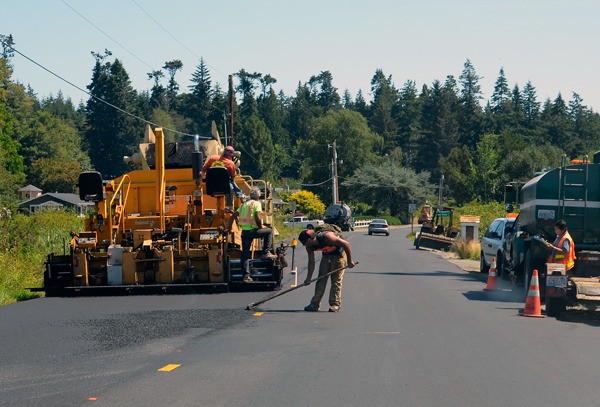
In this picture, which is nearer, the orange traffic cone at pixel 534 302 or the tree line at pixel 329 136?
the orange traffic cone at pixel 534 302

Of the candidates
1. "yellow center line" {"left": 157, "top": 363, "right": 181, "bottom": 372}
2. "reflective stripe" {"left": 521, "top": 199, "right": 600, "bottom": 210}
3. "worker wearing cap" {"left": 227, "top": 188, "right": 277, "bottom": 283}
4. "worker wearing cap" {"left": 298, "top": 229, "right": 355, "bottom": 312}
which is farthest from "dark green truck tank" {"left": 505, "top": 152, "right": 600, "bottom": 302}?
"yellow center line" {"left": 157, "top": 363, "right": 181, "bottom": 372}

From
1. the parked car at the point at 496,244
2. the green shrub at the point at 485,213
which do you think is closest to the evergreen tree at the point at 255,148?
the green shrub at the point at 485,213

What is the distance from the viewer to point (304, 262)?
3139 centimetres

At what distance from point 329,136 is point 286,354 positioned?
117 m

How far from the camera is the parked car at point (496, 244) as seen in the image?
83.2ft

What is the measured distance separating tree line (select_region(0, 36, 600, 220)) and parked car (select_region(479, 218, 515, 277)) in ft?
184

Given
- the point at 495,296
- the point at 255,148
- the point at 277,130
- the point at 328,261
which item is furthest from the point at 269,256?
the point at 277,130

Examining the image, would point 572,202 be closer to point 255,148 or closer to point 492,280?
point 492,280

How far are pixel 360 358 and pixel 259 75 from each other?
169m

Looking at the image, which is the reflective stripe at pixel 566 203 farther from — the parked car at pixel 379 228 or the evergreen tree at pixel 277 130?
the evergreen tree at pixel 277 130

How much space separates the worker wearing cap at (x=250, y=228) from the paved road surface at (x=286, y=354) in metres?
0.91

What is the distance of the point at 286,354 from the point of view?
10883 mm

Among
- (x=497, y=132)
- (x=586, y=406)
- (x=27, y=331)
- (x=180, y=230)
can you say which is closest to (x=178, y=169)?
(x=180, y=230)

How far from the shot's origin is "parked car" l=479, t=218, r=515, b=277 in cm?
2536
